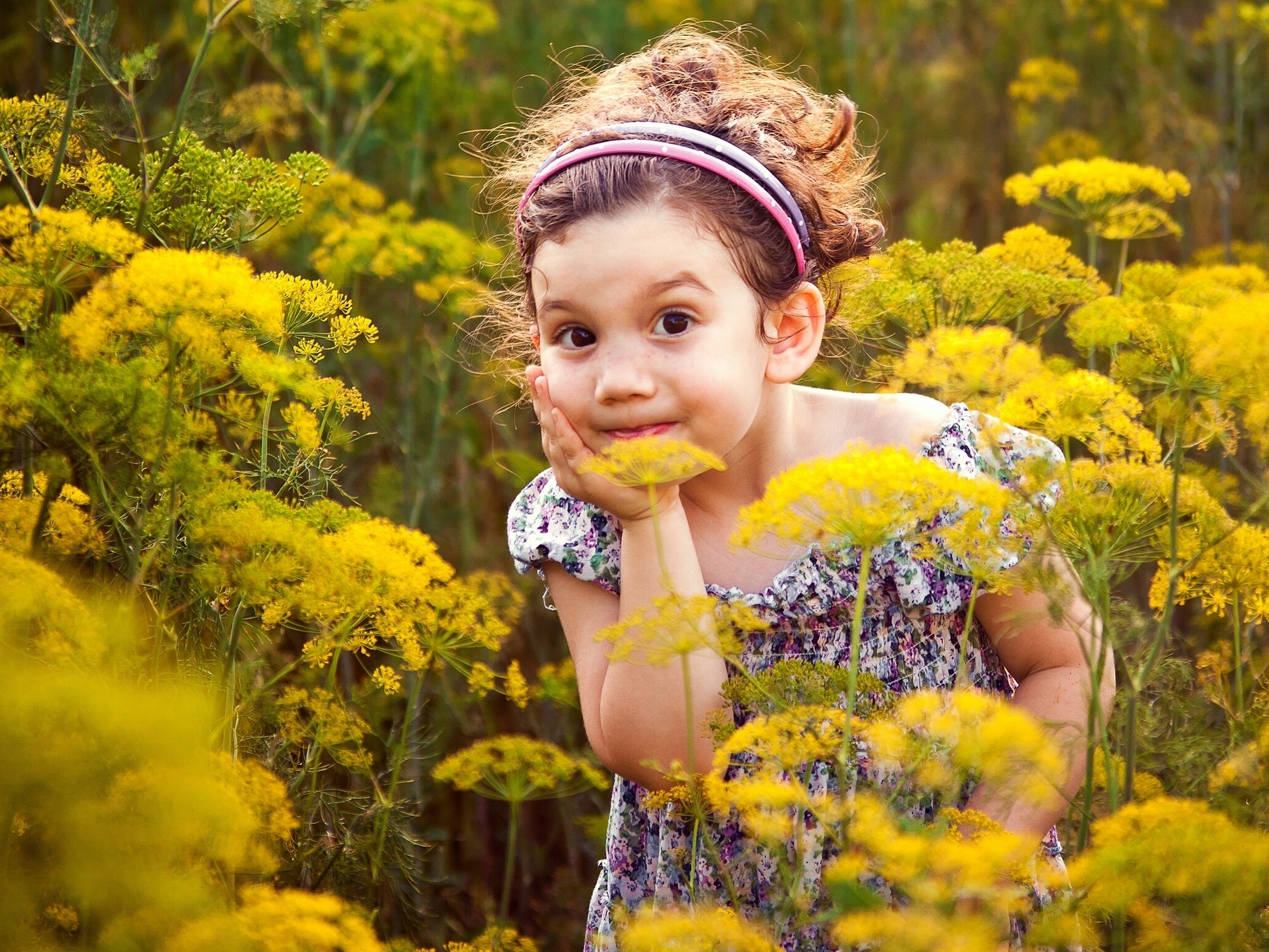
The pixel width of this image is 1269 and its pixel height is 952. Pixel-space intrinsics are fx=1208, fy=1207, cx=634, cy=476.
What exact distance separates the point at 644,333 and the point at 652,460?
46 cm

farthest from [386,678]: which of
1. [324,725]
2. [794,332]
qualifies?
[794,332]

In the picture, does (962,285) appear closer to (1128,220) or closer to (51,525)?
(1128,220)

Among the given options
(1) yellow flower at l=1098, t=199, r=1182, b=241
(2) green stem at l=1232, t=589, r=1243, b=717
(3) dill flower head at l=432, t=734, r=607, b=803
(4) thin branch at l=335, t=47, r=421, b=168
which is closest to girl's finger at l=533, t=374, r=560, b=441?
(3) dill flower head at l=432, t=734, r=607, b=803

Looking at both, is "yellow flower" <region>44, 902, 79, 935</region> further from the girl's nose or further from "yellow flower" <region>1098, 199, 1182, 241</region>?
"yellow flower" <region>1098, 199, 1182, 241</region>

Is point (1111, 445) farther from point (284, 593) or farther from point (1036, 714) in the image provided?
point (284, 593)

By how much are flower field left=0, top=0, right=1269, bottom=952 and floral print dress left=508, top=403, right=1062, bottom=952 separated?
0.06 metres

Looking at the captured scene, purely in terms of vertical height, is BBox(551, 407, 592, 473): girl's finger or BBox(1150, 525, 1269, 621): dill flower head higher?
BBox(551, 407, 592, 473): girl's finger

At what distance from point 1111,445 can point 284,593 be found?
1160 millimetres

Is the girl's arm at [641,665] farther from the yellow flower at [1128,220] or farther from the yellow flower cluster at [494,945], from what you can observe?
the yellow flower at [1128,220]

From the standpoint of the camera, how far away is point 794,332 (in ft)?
6.73

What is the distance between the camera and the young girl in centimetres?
181

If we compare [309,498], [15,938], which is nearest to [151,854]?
[15,938]

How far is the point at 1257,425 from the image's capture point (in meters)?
1.43

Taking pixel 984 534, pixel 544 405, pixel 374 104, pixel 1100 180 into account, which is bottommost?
pixel 984 534
